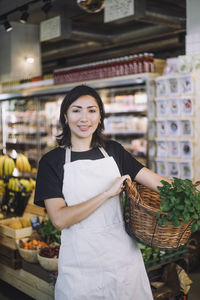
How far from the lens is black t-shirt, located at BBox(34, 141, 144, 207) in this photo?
2143 mm

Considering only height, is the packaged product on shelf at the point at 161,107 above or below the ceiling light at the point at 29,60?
below

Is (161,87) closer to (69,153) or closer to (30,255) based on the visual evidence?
(30,255)

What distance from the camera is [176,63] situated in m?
5.16

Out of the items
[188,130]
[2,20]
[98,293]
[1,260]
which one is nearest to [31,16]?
[2,20]

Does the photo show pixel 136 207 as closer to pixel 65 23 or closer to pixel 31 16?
pixel 65 23

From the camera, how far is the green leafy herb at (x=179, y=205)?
1907 mm

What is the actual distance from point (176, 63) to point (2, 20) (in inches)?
136

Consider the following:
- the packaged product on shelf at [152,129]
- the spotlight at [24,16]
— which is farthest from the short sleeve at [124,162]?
the spotlight at [24,16]

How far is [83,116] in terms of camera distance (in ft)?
7.28

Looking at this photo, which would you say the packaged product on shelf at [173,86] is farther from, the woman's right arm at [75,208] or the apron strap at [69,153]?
the woman's right arm at [75,208]

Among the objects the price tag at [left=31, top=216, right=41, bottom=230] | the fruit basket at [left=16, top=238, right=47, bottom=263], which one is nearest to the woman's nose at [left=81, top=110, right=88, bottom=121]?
the fruit basket at [left=16, top=238, right=47, bottom=263]

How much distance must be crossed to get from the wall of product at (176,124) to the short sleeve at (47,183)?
9.91ft

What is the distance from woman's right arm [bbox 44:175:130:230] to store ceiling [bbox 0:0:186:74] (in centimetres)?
295

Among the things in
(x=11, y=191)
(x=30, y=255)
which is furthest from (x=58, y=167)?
(x=11, y=191)
